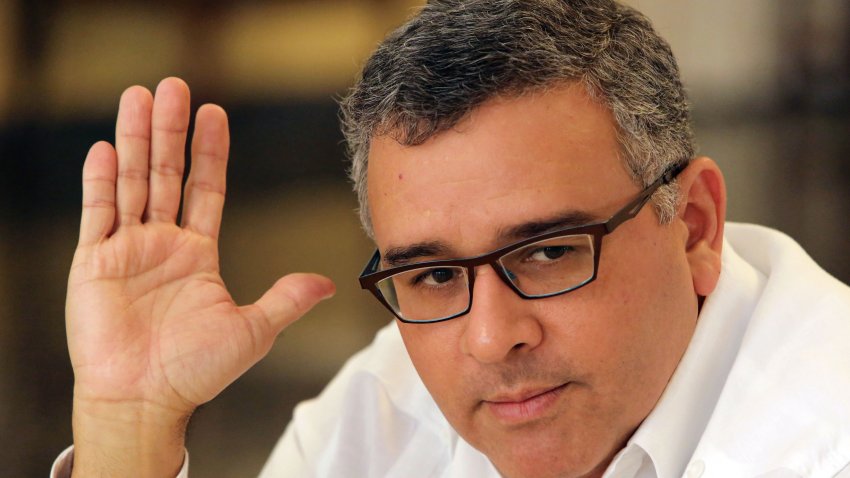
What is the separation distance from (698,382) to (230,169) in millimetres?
2380

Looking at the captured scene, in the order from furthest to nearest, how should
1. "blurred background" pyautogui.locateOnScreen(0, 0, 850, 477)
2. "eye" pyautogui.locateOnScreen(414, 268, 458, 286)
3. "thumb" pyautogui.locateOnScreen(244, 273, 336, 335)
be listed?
→ "blurred background" pyautogui.locateOnScreen(0, 0, 850, 477)
"thumb" pyautogui.locateOnScreen(244, 273, 336, 335)
"eye" pyautogui.locateOnScreen(414, 268, 458, 286)

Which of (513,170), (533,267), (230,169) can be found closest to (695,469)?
(533,267)

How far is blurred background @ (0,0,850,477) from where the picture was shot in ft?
10.9

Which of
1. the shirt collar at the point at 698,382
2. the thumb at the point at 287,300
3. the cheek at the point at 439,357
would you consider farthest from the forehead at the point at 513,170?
the thumb at the point at 287,300

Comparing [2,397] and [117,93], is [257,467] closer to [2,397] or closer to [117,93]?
[2,397]

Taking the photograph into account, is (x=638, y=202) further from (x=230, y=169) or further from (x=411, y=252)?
(x=230, y=169)

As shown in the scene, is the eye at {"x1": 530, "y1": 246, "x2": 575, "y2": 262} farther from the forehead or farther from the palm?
the palm

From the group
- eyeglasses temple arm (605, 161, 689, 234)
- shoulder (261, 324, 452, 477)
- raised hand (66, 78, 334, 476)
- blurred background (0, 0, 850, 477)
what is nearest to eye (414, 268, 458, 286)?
eyeglasses temple arm (605, 161, 689, 234)

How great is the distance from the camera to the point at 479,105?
126cm

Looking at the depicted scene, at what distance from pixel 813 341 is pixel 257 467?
247 centimetres

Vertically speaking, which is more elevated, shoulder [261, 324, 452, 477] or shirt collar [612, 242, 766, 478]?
shirt collar [612, 242, 766, 478]

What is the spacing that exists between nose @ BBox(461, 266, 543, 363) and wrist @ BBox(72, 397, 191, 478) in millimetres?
560

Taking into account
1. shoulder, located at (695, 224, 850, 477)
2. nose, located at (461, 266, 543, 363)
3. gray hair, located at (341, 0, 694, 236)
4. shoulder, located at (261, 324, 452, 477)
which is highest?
gray hair, located at (341, 0, 694, 236)

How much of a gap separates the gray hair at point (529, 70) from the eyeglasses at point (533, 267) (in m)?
0.08
